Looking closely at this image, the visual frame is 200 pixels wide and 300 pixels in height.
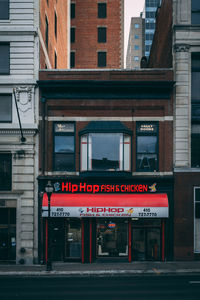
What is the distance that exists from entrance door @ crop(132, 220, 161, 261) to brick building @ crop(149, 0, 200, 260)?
125cm

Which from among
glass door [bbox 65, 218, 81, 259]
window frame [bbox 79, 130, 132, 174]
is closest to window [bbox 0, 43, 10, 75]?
window frame [bbox 79, 130, 132, 174]

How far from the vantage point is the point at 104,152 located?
63.0 feet

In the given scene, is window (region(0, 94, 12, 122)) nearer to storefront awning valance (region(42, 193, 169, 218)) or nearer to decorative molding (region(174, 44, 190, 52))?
storefront awning valance (region(42, 193, 169, 218))

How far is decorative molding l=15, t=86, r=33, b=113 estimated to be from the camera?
1922cm

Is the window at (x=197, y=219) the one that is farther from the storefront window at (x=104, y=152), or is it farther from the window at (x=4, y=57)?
the window at (x=4, y=57)

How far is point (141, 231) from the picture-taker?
1931 centimetres

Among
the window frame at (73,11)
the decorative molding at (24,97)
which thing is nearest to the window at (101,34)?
the window frame at (73,11)

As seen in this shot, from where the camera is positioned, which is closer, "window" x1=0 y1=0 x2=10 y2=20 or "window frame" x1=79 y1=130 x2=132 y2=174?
"window frame" x1=79 y1=130 x2=132 y2=174

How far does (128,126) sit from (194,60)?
5.95 metres

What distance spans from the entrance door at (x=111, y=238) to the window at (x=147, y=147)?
3.79 m

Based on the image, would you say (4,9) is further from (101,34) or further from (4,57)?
(101,34)

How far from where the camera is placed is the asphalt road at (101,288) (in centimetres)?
1263

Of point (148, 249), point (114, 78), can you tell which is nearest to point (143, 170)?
point (148, 249)

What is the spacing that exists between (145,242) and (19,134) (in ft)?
33.5
